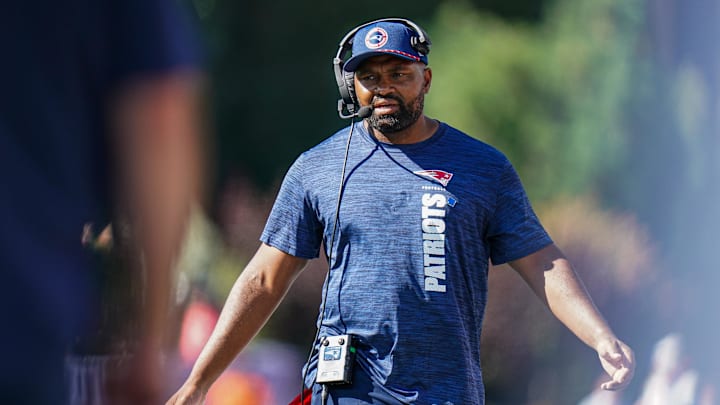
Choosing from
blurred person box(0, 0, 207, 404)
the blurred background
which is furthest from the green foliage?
blurred person box(0, 0, 207, 404)

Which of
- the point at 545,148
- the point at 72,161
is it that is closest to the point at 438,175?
the point at 72,161

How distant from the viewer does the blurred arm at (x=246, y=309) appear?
309cm

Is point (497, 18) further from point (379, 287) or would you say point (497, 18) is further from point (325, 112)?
point (379, 287)

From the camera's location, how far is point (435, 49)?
470cm

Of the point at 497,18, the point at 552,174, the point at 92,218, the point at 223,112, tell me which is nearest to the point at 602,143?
the point at 552,174

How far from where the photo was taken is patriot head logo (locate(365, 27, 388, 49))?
10.0ft

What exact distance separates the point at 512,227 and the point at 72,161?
50.9 inches

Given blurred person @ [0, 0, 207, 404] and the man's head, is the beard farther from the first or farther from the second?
blurred person @ [0, 0, 207, 404]

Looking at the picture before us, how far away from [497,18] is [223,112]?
1.27m

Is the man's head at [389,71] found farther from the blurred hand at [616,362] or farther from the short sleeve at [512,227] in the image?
the blurred hand at [616,362]

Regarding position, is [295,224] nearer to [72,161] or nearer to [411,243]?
[411,243]

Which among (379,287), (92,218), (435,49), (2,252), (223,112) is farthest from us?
(435,49)

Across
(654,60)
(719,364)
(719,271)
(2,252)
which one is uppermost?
(654,60)

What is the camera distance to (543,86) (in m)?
4.89
